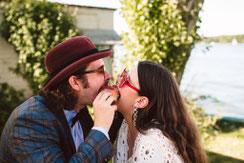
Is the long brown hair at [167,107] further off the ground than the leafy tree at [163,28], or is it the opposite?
the leafy tree at [163,28]

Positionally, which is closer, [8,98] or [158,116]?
[158,116]

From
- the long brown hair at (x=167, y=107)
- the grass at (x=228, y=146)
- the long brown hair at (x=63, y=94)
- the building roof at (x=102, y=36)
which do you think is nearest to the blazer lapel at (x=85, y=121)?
the long brown hair at (x=63, y=94)

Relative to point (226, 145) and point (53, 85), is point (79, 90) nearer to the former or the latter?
point (53, 85)

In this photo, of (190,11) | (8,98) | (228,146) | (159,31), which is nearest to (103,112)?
(159,31)

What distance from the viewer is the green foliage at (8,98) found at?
6.93 m

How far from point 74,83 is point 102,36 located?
6809 millimetres

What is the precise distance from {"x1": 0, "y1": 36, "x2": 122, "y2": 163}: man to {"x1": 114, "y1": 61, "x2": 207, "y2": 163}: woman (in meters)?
0.28

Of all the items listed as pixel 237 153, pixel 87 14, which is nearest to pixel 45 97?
pixel 237 153

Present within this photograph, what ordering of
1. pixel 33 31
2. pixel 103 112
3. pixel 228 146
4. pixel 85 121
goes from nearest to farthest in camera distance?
pixel 103 112
pixel 85 121
pixel 228 146
pixel 33 31

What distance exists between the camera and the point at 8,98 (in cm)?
733

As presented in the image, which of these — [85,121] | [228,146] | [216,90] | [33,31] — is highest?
[33,31]

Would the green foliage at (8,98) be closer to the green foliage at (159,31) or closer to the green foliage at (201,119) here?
the green foliage at (159,31)

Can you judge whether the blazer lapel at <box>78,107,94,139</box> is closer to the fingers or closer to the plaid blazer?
the plaid blazer

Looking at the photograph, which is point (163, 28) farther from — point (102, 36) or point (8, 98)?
point (8, 98)
